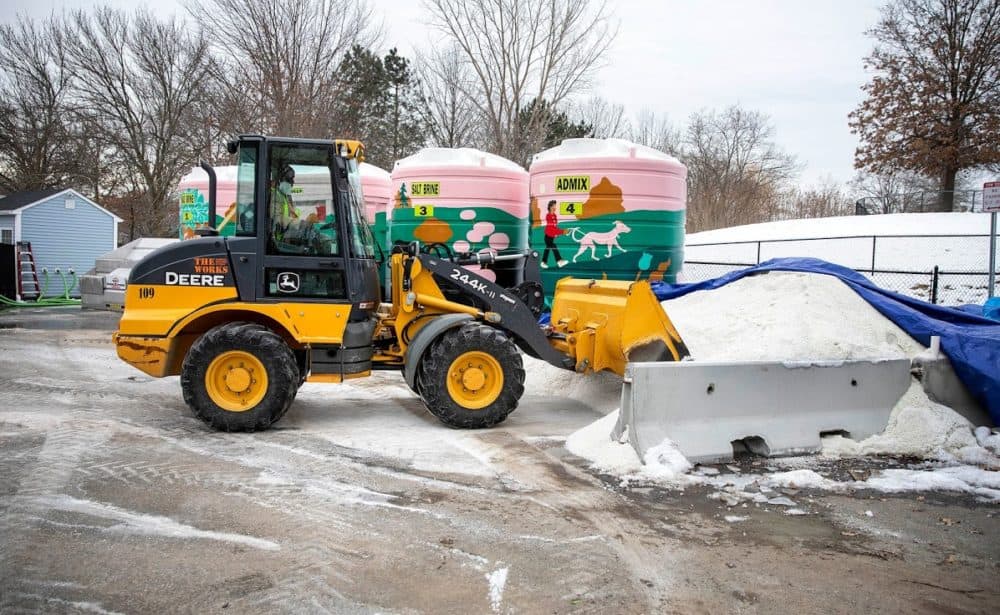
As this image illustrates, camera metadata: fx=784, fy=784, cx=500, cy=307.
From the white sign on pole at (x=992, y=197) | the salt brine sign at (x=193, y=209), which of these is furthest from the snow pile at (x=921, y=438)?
the salt brine sign at (x=193, y=209)

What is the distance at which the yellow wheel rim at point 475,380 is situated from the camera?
22.9 feet

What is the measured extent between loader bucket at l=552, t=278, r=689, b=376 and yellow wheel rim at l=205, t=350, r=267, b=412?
2932 millimetres

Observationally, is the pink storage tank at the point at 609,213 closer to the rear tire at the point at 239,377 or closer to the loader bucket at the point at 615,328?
the loader bucket at the point at 615,328

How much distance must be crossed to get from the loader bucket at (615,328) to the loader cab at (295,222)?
220 cm

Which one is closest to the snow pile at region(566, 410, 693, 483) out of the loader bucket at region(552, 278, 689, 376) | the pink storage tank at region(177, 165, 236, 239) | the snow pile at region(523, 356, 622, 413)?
the loader bucket at region(552, 278, 689, 376)

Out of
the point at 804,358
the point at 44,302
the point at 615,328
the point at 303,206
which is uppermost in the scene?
the point at 303,206

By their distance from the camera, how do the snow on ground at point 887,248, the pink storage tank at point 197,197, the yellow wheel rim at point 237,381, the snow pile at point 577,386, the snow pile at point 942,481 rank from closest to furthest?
the snow pile at point 942,481
the yellow wheel rim at point 237,381
the snow pile at point 577,386
the pink storage tank at point 197,197
the snow on ground at point 887,248

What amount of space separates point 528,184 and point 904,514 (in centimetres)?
765

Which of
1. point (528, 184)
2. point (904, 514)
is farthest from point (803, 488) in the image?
point (528, 184)

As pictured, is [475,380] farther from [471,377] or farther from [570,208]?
[570,208]

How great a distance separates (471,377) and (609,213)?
4.02 m

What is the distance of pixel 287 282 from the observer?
22.6 ft

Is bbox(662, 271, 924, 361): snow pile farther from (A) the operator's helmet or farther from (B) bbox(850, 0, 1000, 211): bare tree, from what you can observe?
(B) bbox(850, 0, 1000, 211): bare tree

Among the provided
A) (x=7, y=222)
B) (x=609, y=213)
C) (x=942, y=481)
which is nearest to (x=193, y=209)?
(x=609, y=213)
